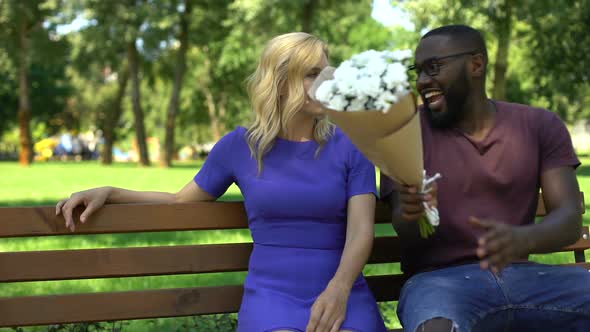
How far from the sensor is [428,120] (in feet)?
11.8

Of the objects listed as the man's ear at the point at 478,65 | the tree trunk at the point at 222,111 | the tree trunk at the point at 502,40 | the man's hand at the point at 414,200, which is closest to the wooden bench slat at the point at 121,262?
the man's hand at the point at 414,200

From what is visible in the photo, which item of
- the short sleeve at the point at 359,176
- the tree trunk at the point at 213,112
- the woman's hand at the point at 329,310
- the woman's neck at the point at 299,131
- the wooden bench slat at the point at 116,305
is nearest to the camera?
the woman's hand at the point at 329,310

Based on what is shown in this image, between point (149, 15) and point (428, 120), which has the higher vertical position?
point (428, 120)

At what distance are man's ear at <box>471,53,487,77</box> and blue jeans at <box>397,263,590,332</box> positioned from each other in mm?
762

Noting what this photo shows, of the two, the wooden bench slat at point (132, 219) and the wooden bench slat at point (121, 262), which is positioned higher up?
the wooden bench slat at point (132, 219)

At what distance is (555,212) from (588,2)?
78.9ft

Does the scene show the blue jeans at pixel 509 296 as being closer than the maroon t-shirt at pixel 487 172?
Yes

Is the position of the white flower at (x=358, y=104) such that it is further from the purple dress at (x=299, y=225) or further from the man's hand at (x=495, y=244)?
the purple dress at (x=299, y=225)

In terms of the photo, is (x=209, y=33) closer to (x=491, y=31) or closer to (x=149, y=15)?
(x=149, y=15)

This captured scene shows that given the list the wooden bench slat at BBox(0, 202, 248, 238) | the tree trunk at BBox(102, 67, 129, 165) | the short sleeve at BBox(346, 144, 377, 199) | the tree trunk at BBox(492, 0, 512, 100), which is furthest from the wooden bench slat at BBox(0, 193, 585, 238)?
the tree trunk at BBox(102, 67, 129, 165)

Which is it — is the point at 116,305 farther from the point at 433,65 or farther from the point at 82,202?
the point at 433,65

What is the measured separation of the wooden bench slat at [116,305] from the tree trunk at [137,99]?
3218 centimetres

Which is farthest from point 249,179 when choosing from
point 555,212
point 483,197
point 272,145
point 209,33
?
point 209,33

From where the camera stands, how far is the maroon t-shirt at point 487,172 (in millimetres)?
3469
